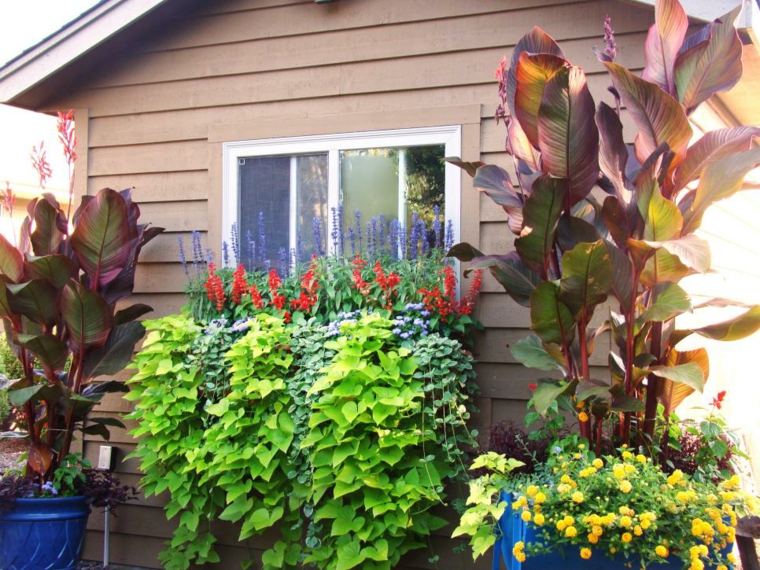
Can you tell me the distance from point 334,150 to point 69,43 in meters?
1.79

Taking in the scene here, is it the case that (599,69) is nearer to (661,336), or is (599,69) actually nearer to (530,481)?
(661,336)

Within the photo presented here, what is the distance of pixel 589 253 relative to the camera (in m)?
3.10

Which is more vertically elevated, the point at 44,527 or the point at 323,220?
the point at 323,220

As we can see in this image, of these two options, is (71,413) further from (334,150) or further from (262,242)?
(334,150)

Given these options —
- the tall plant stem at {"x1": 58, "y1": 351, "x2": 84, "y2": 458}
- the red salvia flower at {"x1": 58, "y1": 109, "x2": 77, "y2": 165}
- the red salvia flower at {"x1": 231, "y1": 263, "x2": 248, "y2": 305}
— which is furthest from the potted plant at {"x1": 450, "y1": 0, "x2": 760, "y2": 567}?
the red salvia flower at {"x1": 58, "y1": 109, "x2": 77, "y2": 165}

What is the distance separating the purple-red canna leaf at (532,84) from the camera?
3209mm

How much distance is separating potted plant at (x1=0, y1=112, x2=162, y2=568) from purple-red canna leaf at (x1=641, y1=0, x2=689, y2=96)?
2.87 m

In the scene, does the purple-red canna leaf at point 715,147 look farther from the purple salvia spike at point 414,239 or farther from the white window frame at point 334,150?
the purple salvia spike at point 414,239

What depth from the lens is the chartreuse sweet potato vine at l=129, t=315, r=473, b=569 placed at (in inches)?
147

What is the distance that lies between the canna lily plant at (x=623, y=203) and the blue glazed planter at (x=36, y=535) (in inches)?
109

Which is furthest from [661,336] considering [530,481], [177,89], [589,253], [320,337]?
[177,89]

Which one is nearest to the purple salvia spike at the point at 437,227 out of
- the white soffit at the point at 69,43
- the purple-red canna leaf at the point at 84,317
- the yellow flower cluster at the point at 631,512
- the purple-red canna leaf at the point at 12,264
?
the yellow flower cluster at the point at 631,512

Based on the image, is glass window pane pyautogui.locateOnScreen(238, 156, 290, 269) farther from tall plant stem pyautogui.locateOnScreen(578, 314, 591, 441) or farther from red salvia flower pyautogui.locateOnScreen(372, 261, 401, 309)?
tall plant stem pyautogui.locateOnScreen(578, 314, 591, 441)

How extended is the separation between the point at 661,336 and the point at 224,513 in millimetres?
2376
